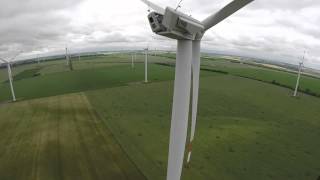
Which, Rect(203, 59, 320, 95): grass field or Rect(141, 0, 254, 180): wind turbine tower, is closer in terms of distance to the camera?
Rect(141, 0, 254, 180): wind turbine tower

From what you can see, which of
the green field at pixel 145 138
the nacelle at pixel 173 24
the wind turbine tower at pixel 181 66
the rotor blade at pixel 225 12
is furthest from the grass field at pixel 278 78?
the nacelle at pixel 173 24

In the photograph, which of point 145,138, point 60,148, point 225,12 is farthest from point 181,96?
point 60,148

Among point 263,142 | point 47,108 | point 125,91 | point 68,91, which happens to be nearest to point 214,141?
point 263,142

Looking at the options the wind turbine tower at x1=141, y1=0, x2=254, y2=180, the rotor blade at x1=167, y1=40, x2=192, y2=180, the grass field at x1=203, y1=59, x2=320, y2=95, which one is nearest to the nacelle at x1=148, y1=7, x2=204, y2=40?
the wind turbine tower at x1=141, y1=0, x2=254, y2=180

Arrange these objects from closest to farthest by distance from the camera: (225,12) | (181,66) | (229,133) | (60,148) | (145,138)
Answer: (181,66), (225,12), (60,148), (145,138), (229,133)

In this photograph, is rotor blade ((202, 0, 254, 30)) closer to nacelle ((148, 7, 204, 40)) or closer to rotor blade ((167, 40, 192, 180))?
nacelle ((148, 7, 204, 40))

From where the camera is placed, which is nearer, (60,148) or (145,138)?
(60,148)

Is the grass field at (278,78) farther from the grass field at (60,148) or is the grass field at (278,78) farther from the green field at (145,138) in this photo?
the grass field at (60,148)

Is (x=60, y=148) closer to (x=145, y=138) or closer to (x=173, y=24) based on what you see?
(x=145, y=138)

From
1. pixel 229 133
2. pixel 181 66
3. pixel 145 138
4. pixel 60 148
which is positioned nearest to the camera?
pixel 181 66
